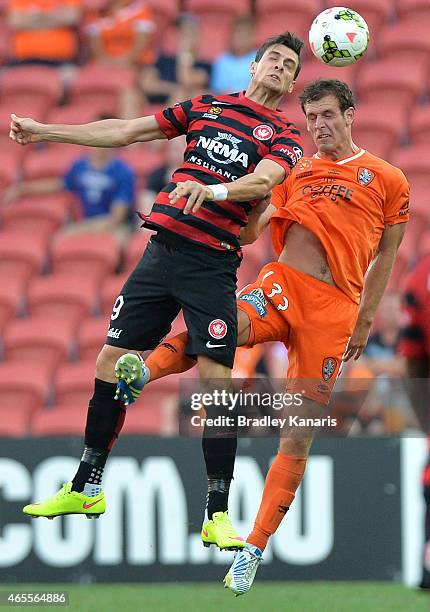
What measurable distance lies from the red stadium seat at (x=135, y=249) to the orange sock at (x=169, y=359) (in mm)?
4793

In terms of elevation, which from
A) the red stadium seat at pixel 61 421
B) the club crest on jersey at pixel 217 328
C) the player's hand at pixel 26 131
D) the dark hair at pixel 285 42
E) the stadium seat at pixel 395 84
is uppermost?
the stadium seat at pixel 395 84

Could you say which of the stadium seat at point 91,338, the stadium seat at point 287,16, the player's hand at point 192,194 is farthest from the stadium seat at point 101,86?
the player's hand at point 192,194

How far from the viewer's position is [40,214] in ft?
48.5

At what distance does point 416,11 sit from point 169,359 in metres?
7.69

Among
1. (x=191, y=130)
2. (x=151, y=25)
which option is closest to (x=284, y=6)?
(x=151, y=25)

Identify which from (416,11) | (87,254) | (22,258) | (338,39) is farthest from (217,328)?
(416,11)

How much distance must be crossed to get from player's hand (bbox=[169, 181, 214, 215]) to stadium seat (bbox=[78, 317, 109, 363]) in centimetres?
537

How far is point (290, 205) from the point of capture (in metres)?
9.41

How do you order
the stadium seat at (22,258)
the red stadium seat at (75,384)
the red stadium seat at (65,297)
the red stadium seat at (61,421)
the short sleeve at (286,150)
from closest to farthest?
1. the short sleeve at (286,150)
2. the red stadium seat at (61,421)
3. the red stadium seat at (75,384)
4. the red stadium seat at (65,297)
5. the stadium seat at (22,258)

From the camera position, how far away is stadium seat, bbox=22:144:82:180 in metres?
15.0

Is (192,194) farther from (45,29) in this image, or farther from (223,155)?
(45,29)

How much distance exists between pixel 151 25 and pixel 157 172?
2.25 metres

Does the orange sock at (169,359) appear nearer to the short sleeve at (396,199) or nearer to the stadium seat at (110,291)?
the short sleeve at (396,199)

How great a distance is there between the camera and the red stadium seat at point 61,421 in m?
13.0
